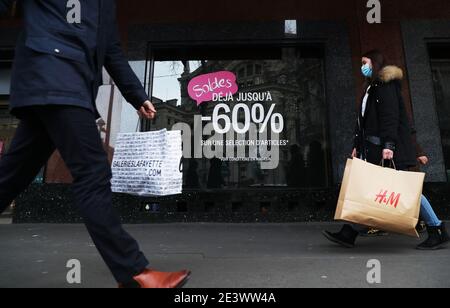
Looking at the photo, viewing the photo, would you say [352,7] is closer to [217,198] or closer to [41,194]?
[217,198]

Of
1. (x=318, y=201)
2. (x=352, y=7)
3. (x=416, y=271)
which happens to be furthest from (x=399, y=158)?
(x=352, y=7)

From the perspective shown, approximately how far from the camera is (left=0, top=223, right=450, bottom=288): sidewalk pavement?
109 inches

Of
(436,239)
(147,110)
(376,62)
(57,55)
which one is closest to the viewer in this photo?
(57,55)

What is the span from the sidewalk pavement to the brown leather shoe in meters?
0.30

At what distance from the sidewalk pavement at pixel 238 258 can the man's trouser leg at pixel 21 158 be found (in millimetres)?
697

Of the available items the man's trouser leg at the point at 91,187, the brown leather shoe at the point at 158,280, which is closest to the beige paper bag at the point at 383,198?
the brown leather shoe at the point at 158,280

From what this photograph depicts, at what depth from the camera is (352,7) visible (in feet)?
21.1

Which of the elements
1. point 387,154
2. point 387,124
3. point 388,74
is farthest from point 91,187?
point 388,74

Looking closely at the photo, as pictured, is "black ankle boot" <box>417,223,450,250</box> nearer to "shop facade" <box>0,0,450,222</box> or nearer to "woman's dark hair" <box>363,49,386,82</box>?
"woman's dark hair" <box>363,49,386,82</box>

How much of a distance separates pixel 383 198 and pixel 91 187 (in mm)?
2384

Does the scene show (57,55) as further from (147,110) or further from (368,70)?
(368,70)

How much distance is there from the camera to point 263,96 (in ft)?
21.3

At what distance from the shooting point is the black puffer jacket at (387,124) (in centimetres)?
388

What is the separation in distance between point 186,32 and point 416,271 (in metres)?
4.95
